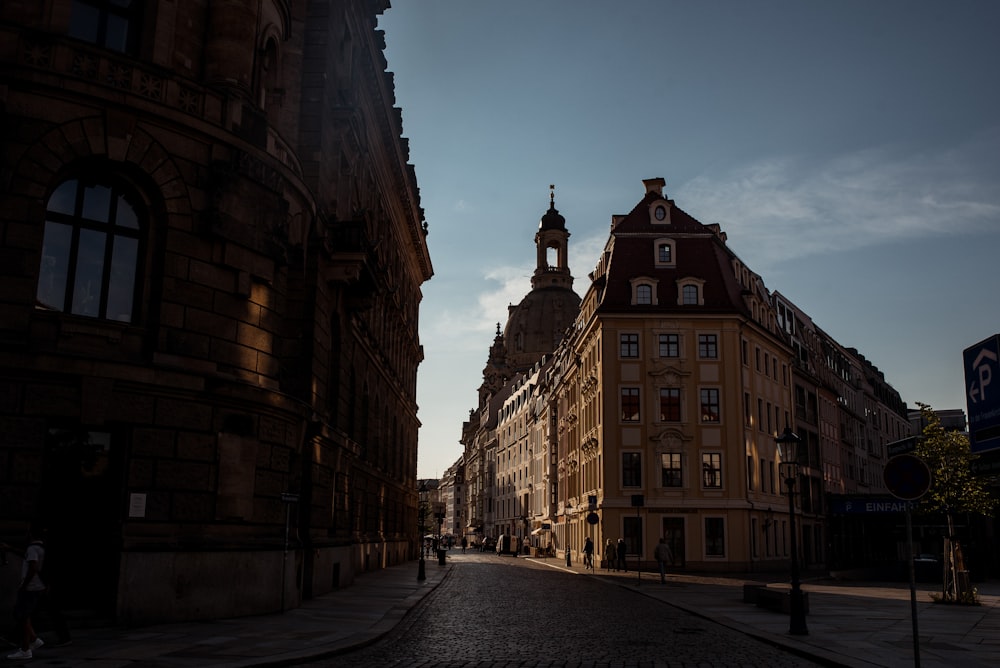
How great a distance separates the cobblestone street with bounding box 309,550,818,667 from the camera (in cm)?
1471

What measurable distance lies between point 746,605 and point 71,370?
1813cm

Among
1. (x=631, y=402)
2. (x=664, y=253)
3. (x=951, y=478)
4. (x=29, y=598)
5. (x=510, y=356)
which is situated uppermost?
(x=510, y=356)

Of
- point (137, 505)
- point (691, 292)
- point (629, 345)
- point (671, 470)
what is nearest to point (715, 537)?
point (671, 470)

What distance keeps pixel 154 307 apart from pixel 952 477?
23.9 meters

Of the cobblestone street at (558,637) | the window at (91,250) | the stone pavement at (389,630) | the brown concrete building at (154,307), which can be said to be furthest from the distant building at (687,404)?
the window at (91,250)

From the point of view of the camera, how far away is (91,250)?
18953mm

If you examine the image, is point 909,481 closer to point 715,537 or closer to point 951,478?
point 951,478

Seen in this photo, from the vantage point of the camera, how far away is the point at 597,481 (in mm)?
57344

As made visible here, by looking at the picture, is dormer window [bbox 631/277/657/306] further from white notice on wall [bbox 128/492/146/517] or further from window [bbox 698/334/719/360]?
white notice on wall [bbox 128/492/146/517]

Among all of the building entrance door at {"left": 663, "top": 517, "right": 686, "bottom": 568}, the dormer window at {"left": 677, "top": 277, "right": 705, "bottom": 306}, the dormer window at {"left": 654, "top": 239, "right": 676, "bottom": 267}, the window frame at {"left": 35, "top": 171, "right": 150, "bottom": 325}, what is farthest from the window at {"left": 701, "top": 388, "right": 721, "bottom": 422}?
the window frame at {"left": 35, "top": 171, "right": 150, "bottom": 325}

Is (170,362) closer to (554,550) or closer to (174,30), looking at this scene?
(174,30)

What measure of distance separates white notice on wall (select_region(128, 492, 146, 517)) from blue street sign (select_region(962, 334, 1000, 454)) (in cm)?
1484

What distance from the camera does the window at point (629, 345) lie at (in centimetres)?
5525

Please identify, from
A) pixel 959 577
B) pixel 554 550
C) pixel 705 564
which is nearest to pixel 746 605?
pixel 959 577
